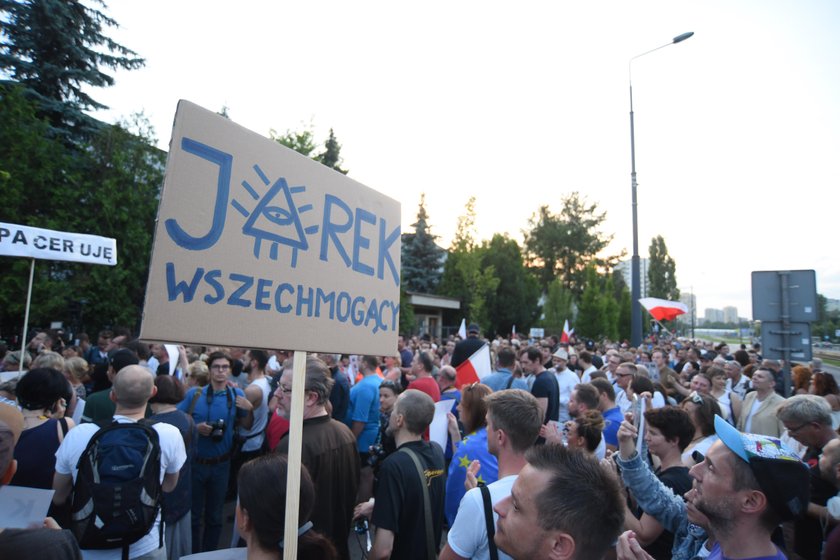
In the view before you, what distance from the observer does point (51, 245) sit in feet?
21.6

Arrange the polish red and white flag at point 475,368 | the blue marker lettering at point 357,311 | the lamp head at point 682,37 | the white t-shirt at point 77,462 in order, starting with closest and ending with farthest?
the blue marker lettering at point 357,311 → the white t-shirt at point 77,462 → the polish red and white flag at point 475,368 → the lamp head at point 682,37

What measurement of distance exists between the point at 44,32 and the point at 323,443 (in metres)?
25.8

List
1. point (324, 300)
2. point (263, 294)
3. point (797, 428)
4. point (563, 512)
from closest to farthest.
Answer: point (563, 512) < point (263, 294) < point (324, 300) < point (797, 428)

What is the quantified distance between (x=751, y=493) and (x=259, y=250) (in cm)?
236

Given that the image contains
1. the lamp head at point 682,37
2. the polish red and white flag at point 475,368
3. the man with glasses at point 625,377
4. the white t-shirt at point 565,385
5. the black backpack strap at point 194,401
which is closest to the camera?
the black backpack strap at point 194,401

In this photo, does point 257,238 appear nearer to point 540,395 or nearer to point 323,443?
point 323,443

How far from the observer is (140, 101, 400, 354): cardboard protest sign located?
1839 millimetres

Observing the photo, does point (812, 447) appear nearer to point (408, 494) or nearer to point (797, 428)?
point (797, 428)

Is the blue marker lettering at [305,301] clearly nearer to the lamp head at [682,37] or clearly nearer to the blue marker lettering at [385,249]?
the blue marker lettering at [385,249]

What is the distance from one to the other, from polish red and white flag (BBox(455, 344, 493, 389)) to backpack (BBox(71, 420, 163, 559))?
432cm

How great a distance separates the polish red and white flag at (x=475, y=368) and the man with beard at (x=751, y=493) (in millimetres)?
4491

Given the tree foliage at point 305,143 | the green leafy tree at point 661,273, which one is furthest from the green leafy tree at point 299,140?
the green leafy tree at point 661,273

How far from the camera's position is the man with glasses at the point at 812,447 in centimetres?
338

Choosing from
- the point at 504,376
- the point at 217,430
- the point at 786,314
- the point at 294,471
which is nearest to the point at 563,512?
the point at 294,471
